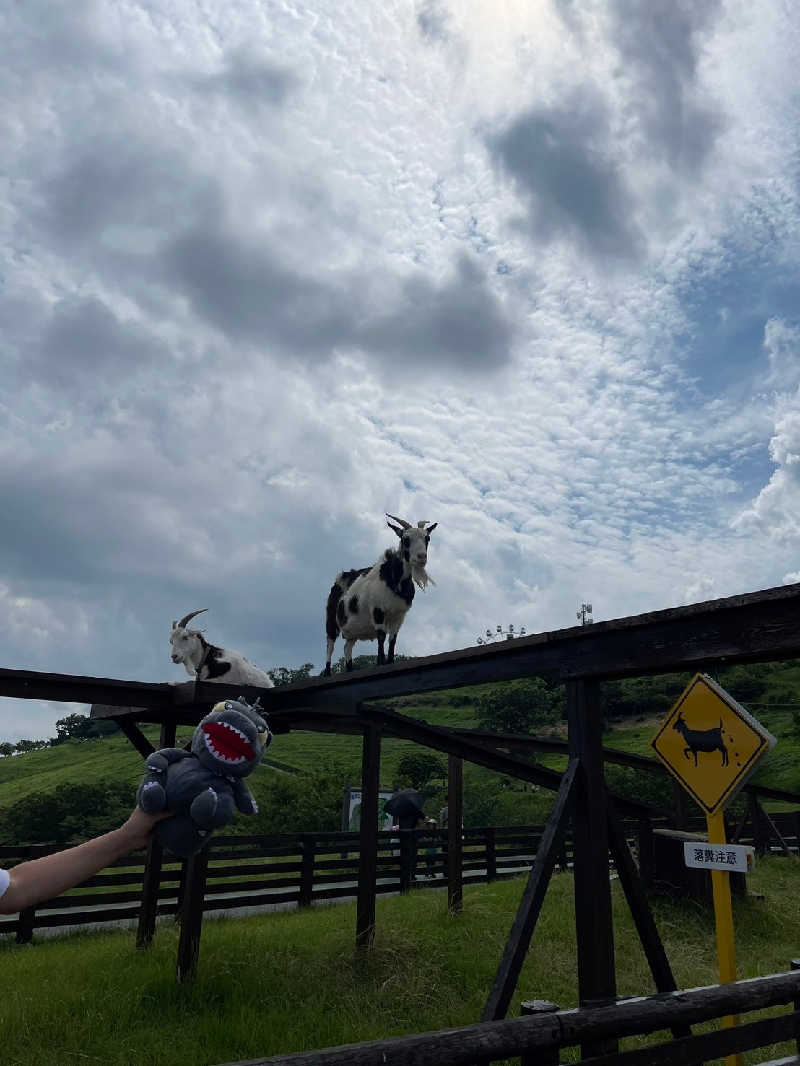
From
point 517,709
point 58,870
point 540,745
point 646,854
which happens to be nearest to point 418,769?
point 517,709

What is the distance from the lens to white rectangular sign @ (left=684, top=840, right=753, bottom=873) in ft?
15.6

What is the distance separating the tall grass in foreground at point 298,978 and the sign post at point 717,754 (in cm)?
258

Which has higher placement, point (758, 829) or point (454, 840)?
point (454, 840)

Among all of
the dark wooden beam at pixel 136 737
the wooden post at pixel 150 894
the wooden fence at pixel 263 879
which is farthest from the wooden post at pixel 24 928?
the dark wooden beam at pixel 136 737

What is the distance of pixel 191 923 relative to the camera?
26.6 feet

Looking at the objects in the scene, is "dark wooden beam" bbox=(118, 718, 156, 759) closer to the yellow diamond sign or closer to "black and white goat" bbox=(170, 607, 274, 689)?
"black and white goat" bbox=(170, 607, 274, 689)

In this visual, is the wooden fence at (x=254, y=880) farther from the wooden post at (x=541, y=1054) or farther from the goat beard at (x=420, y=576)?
the wooden post at (x=541, y=1054)

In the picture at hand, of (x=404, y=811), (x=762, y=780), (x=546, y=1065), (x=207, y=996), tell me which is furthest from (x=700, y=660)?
(x=762, y=780)

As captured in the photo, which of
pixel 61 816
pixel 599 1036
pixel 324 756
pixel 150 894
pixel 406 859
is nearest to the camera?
pixel 599 1036

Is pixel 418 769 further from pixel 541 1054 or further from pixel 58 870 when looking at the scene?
pixel 58 870

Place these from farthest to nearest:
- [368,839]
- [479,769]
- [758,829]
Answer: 1. [479,769]
2. [758,829]
3. [368,839]

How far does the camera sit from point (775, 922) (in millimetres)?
11797

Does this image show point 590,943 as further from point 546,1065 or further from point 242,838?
point 242,838

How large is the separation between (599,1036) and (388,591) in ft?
22.9
